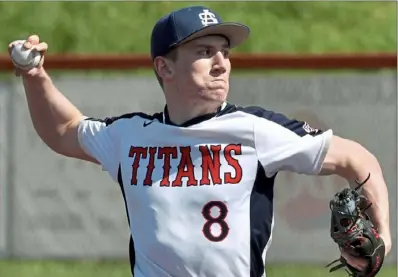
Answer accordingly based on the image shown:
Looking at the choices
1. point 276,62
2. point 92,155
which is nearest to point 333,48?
point 276,62

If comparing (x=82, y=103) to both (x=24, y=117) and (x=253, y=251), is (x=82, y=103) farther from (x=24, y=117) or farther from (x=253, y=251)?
(x=253, y=251)

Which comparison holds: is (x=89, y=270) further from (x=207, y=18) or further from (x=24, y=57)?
(x=207, y=18)

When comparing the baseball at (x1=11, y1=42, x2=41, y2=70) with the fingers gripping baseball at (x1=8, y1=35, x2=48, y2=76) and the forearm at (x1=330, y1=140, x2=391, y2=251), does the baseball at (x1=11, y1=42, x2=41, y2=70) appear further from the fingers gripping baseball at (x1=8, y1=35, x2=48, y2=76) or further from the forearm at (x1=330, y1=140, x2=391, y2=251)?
the forearm at (x1=330, y1=140, x2=391, y2=251)

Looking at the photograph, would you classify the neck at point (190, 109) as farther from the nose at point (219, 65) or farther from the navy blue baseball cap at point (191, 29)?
the navy blue baseball cap at point (191, 29)

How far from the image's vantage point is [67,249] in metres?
9.83

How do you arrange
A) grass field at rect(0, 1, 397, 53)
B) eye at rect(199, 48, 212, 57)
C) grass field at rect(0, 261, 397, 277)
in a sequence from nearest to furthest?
1. eye at rect(199, 48, 212, 57)
2. grass field at rect(0, 261, 397, 277)
3. grass field at rect(0, 1, 397, 53)

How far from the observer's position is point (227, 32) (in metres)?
5.00

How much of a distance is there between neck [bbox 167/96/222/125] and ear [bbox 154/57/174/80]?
12 centimetres

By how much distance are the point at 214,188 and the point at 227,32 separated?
0.65 m

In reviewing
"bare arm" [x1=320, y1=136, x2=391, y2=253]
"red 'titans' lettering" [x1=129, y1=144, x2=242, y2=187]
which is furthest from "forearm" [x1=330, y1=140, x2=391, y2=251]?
"red 'titans' lettering" [x1=129, y1=144, x2=242, y2=187]

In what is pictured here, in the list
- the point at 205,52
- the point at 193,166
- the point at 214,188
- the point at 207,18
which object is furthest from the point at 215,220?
the point at 207,18

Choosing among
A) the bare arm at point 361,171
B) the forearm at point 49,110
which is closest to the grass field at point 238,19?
the forearm at point 49,110

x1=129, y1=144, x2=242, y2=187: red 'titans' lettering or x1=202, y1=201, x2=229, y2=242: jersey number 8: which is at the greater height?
x1=129, y1=144, x2=242, y2=187: red 'titans' lettering

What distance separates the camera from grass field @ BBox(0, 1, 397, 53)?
41.6 ft
